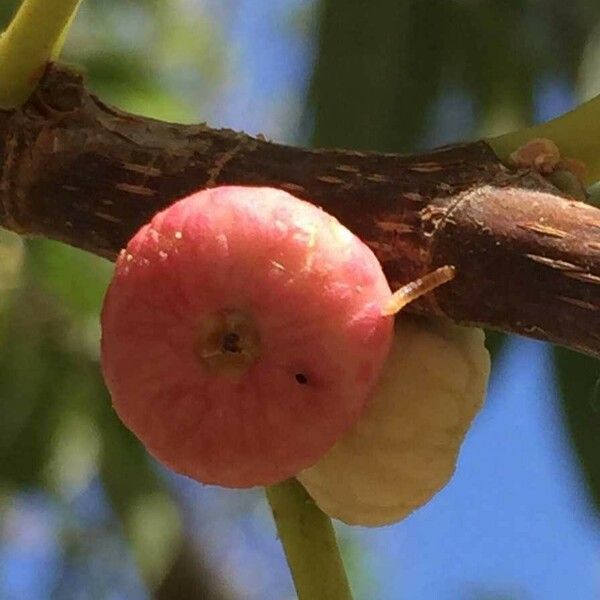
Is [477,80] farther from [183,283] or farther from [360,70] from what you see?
[183,283]

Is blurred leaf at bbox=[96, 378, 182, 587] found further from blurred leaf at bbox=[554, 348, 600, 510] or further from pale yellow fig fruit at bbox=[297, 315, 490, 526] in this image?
pale yellow fig fruit at bbox=[297, 315, 490, 526]

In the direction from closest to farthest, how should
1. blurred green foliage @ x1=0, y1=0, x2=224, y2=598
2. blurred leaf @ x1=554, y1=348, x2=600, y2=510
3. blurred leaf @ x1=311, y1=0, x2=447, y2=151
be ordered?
blurred leaf @ x1=554, y1=348, x2=600, y2=510 → blurred leaf @ x1=311, y1=0, x2=447, y2=151 → blurred green foliage @ x1=0, y1=0, x2=224, y2=598

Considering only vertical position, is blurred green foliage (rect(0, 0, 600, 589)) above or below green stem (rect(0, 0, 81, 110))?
below

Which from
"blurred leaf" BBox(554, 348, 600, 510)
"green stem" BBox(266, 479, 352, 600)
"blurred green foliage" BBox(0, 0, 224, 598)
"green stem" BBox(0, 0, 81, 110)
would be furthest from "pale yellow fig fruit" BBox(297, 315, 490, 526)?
Answer: "blurred green foliage" BBox(0, 0, 224, 598)

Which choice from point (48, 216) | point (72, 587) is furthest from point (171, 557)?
point (48, 216)

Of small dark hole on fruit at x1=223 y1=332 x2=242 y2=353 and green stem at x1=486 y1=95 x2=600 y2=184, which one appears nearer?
small dark hole on fruit at x1=223 y1=332 x2=242 y2=353

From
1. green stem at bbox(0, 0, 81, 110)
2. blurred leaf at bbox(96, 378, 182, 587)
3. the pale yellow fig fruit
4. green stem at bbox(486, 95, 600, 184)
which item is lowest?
blurred leaf at bbox(96, 378, 182, 587)

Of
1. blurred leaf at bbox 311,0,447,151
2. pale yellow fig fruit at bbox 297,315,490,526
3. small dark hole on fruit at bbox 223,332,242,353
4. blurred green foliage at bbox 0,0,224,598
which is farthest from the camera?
blurred green foliage at bbox 0,0,224,598

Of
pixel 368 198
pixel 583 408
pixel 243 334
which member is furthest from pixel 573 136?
pixel 583 408
